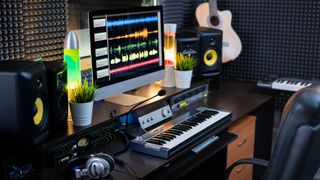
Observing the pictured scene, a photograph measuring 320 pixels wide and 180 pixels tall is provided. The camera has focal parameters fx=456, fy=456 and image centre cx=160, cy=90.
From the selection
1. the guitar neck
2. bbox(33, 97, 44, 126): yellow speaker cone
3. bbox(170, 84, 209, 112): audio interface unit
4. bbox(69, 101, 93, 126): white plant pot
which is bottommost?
bbox(170, 84, 209, 112): audio interface unit

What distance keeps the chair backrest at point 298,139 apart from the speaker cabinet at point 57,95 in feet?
2.98

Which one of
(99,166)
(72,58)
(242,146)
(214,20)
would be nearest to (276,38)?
(214,20)

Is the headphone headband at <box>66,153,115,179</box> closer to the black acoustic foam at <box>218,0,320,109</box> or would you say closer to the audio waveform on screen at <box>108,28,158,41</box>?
the audio waveform on screen at <box>108,28,158,41</box>

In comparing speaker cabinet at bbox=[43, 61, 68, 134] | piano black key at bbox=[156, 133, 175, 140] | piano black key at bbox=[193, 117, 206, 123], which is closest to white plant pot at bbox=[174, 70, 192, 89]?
piano black key at bbox=[193, 117, 206, 123]

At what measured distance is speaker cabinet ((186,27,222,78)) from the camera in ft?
9.86

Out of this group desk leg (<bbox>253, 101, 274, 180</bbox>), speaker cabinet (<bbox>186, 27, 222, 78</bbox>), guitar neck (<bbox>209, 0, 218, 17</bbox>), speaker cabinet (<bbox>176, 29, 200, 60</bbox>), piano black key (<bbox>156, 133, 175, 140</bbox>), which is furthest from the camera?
guitar neck (<bbox>209, 0, 218, 17</bbox>)

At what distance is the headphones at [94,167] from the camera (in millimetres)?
1790

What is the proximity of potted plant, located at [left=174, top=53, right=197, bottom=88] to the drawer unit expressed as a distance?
39cm

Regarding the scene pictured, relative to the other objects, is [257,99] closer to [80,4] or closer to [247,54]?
[247,54]

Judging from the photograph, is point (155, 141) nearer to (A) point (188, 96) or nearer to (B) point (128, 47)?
(B) point (128, 47)

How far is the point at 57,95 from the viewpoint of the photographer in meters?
1.94

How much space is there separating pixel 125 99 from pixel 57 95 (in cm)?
63

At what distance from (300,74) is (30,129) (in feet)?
7.58

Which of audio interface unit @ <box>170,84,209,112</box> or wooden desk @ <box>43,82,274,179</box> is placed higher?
audio interface unit @ <box>170,84,209,112</box>
